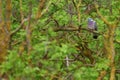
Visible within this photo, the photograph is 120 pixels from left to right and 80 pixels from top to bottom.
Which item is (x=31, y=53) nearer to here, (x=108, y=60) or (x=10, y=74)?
(x=10, y=74)

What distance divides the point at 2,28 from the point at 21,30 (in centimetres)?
30

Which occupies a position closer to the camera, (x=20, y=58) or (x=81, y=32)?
(x=20, y=58)

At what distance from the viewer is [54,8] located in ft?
19.4

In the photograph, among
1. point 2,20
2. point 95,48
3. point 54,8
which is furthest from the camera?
point 54,8

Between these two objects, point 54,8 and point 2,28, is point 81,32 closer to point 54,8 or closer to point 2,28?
point 54,8

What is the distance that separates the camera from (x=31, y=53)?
3.10 metres

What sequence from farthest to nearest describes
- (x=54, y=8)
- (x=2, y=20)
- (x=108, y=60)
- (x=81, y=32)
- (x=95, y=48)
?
1. (x=54, y=8)
2. (x=95, y=48)
3. (x=81, y=32)
4. (x=108, y=60)
5. (x=2, y=20)

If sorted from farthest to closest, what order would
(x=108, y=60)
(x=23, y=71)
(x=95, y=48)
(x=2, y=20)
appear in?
(x=95, y=48) → (x=108, y=60) → (x=2, y=20) → (x=23, y=71)

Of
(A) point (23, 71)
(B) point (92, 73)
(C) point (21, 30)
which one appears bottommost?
(B) point (92, 73)

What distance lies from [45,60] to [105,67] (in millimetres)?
900

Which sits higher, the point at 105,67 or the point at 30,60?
the point at 30,60

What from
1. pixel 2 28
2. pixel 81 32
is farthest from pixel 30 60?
pixel 81 32

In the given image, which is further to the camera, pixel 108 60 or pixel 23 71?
pixel 108 60

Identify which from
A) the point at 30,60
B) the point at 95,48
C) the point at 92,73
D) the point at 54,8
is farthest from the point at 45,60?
the point at 54,8
